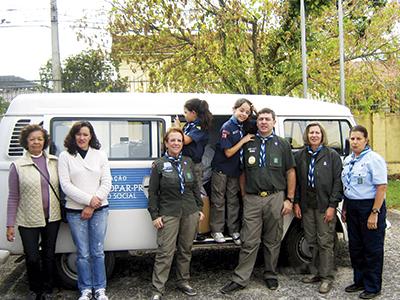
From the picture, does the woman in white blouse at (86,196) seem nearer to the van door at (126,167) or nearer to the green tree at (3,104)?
Answer: the van door at (126,167)

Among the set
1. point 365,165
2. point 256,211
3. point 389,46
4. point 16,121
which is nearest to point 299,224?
point 256,211

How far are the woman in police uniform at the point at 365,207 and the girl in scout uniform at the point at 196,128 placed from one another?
1.57 metres

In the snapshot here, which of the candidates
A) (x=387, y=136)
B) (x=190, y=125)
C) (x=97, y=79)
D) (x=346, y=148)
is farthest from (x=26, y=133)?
(x=387, y=136)

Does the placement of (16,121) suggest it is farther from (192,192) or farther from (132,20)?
(132,20)

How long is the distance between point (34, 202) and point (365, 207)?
340 centimetres

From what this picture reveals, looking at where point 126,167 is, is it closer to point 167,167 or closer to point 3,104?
point 167,167

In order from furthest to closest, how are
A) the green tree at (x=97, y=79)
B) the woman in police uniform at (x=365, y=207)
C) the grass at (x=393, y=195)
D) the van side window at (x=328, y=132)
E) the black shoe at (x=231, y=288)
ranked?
1. the green tree at (x=97, y=79)
2. the grass at (x=393, y=195)
3. the van side window at (x=328, y=132)
4. the black shoe at (x=231, y=288)
5. the woman in police uniform at (x=365, y=207)

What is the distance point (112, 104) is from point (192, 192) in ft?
4.48

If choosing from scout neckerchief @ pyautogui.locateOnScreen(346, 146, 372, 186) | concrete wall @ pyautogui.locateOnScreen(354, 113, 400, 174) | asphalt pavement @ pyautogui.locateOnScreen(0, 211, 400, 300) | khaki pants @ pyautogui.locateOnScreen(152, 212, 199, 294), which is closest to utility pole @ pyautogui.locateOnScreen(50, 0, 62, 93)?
asphalt pavement @ pyautogui.locateOnScreen(0, 211, 400, 300)

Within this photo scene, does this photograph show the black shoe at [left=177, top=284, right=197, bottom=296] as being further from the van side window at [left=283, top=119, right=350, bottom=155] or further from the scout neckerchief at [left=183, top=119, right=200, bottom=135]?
the van side window at [left=283, top=119, right=350, bottom=155]

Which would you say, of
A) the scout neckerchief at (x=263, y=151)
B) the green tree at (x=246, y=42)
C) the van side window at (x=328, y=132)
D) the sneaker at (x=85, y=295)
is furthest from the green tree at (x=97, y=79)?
the sneaker at (x=85, y=295)

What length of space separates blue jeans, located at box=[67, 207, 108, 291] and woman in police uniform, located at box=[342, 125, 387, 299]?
8.62ft

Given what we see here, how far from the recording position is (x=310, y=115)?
19.0 ft

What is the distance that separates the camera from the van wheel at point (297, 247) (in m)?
5.79
